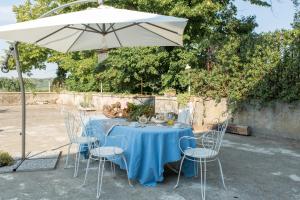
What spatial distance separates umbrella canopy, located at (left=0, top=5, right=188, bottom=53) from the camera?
4445 millimetres

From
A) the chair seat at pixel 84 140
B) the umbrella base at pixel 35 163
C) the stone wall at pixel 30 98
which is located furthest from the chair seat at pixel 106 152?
the stone wall at pixel 30 98

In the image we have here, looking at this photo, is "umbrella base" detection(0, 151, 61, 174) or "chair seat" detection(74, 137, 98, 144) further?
"umbrella base" detection(0, 151, 61, 174)

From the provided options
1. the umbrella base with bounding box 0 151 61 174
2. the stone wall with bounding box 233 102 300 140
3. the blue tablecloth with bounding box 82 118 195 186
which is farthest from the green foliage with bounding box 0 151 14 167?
the stone wall with bounding box 233 102 300 140

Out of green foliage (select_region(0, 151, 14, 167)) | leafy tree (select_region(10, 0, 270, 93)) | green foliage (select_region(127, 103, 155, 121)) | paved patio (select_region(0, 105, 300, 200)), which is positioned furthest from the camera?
leafy tree (select_region(10, 0, 270, 93))

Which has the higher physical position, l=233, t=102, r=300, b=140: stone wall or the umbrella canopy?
the umbrella canopy


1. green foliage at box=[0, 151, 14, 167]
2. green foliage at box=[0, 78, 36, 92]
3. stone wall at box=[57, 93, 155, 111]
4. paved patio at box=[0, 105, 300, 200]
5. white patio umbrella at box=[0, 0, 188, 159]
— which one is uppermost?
white patio umbrella at box=[0, 0, 188, 159]

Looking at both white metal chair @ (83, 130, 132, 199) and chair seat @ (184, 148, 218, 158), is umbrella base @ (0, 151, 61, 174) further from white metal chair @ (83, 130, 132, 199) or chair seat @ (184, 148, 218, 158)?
chair seat @ (184, 148, 218, 158)

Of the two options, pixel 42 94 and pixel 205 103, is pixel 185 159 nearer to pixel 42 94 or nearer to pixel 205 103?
pixel 205 103

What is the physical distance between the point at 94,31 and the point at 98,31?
0.08 metres

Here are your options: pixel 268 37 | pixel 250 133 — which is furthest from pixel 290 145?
pixel 268 37

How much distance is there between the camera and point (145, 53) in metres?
13.5

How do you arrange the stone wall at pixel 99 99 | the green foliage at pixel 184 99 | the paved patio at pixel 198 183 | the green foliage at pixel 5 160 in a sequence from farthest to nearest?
1. the stone wall at pixel 99 99
2. the green foliage at pixel 184 99
3. the green foliage at pixel 5 160
4. the paved patio at pixel 198 183

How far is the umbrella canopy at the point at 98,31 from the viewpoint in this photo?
445 cm

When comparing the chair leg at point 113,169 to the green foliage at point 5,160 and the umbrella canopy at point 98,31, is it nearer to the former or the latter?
the green foliage at point 5,160
